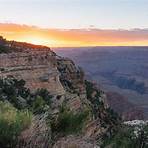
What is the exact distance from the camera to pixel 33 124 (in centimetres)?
1084

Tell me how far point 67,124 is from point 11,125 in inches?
88.6

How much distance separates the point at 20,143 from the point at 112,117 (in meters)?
41.2

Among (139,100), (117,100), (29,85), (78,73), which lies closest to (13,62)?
(29,85)

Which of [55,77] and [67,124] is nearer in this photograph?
[67,124]

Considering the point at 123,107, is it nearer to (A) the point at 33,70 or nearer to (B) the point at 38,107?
(A) the point at 33,70

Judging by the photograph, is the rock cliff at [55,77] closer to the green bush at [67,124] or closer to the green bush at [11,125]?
the green bush at [67,124]

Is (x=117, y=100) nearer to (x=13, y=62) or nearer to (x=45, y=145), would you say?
(x=13, y=62)

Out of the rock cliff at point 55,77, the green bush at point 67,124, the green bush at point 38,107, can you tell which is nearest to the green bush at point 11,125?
the green bush at point 67,124

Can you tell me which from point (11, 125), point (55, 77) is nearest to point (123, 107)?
point (55, 77)

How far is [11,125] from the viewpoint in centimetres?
1059

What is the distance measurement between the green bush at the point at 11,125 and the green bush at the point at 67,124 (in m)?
1.11

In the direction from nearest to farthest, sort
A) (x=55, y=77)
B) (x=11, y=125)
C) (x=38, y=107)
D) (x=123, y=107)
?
(x=11, y=125)
(x=38, y=107)
(x=55, y=77)
(x=123, y=107)

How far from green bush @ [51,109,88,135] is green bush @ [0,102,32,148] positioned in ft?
3.63

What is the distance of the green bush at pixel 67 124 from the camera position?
12341 mm
